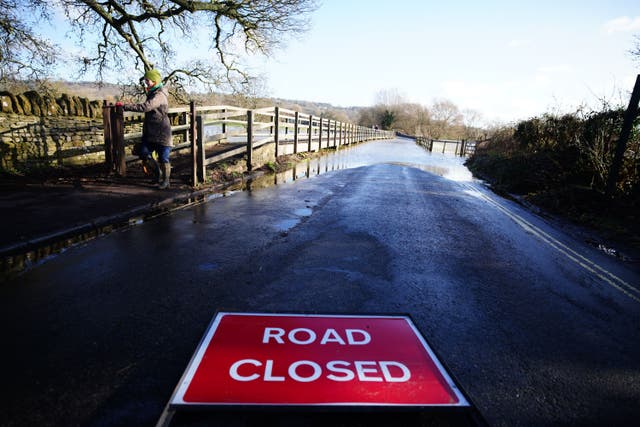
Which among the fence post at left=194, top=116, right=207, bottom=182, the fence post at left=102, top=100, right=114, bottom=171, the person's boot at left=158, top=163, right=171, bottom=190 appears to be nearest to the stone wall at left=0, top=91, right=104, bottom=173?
the fence post at left=102, top=100, right=114, bottom=171

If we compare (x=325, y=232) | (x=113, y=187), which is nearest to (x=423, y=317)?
(x=325, y=232)

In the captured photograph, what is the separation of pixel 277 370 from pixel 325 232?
347 cm

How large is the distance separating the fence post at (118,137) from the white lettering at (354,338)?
734cm

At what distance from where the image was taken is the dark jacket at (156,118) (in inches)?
266

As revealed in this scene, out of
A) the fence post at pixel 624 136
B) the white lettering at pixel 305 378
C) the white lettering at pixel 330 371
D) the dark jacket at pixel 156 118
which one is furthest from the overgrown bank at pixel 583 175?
the dark jacket at pixel 156 118

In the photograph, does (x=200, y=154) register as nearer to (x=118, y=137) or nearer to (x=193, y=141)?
(x=193, y=141)

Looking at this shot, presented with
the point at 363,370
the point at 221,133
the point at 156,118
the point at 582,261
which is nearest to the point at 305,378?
the point at 363,370

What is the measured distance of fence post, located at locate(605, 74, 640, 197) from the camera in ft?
23.5

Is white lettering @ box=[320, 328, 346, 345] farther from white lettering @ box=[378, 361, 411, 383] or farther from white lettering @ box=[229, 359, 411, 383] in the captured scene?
white lettering @ box=[378, 361, 411, 383]

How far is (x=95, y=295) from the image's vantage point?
3.05 m

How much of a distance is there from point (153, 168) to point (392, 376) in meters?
7.21

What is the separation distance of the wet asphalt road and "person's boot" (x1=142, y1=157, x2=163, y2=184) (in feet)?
6.27

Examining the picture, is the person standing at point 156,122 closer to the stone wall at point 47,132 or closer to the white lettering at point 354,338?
the stone wall at point 47,132

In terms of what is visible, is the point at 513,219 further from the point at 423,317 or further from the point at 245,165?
the point at 245,165
